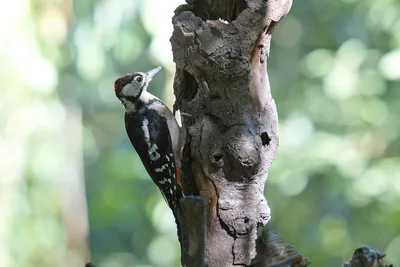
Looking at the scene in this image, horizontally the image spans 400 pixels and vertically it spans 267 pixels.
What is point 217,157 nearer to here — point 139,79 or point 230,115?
point 230,115

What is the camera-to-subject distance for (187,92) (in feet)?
7.71

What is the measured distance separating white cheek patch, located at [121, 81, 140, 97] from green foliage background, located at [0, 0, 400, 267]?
0.88m

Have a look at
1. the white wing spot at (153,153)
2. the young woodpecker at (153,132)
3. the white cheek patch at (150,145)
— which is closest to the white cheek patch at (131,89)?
the young woodpecker at (153,132)

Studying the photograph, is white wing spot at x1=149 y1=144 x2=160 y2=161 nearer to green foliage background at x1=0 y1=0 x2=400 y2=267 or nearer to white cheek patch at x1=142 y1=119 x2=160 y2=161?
white cheek patch at x1=142 y1=119 x2=160 y2=161

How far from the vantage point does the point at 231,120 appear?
2162 mm

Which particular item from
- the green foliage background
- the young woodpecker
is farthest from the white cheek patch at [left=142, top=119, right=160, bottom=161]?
the green foliage background

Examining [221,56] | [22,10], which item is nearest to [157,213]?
[22,10]

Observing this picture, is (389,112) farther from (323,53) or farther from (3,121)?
(3,121)

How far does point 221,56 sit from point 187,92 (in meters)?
0.29

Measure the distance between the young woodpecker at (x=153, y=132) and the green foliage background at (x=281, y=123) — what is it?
893 mm

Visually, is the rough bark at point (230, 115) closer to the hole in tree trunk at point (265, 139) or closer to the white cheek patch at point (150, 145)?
the hole in tree trunk at point (265, 139)

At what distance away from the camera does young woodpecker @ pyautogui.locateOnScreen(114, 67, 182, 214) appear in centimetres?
279

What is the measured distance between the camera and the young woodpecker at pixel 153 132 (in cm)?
279

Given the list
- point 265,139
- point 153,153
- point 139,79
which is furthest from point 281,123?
point 265,139
